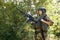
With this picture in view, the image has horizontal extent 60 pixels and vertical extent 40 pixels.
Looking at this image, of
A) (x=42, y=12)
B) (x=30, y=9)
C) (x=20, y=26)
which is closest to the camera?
(x=42, y=12)

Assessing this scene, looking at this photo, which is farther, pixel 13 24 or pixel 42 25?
pixel 13 24

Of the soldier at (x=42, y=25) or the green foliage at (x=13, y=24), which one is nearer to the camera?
the soldier at (x=42, y=25)

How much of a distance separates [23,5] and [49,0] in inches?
56.1

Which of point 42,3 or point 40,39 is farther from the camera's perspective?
point 42,3

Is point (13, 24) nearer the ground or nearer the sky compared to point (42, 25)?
nearer the ground

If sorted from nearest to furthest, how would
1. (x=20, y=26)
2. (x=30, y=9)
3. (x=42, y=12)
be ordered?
1. (x=42, y=12)
2. (x=20, y=26)
3. (x=30, y=9)

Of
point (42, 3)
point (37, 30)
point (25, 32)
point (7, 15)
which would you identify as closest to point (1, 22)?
point (7, 15)

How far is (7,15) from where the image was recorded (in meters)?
8.68

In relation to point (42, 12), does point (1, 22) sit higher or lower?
lower

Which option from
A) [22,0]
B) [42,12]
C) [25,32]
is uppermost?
[42,12]

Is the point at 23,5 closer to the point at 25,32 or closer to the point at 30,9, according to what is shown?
the point at 30,9

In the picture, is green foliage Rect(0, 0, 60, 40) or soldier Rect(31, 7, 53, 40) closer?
soldier Rect(31, 7, 53, 40)

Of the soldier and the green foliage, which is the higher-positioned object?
the soldier

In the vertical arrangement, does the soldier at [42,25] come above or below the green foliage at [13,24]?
above
